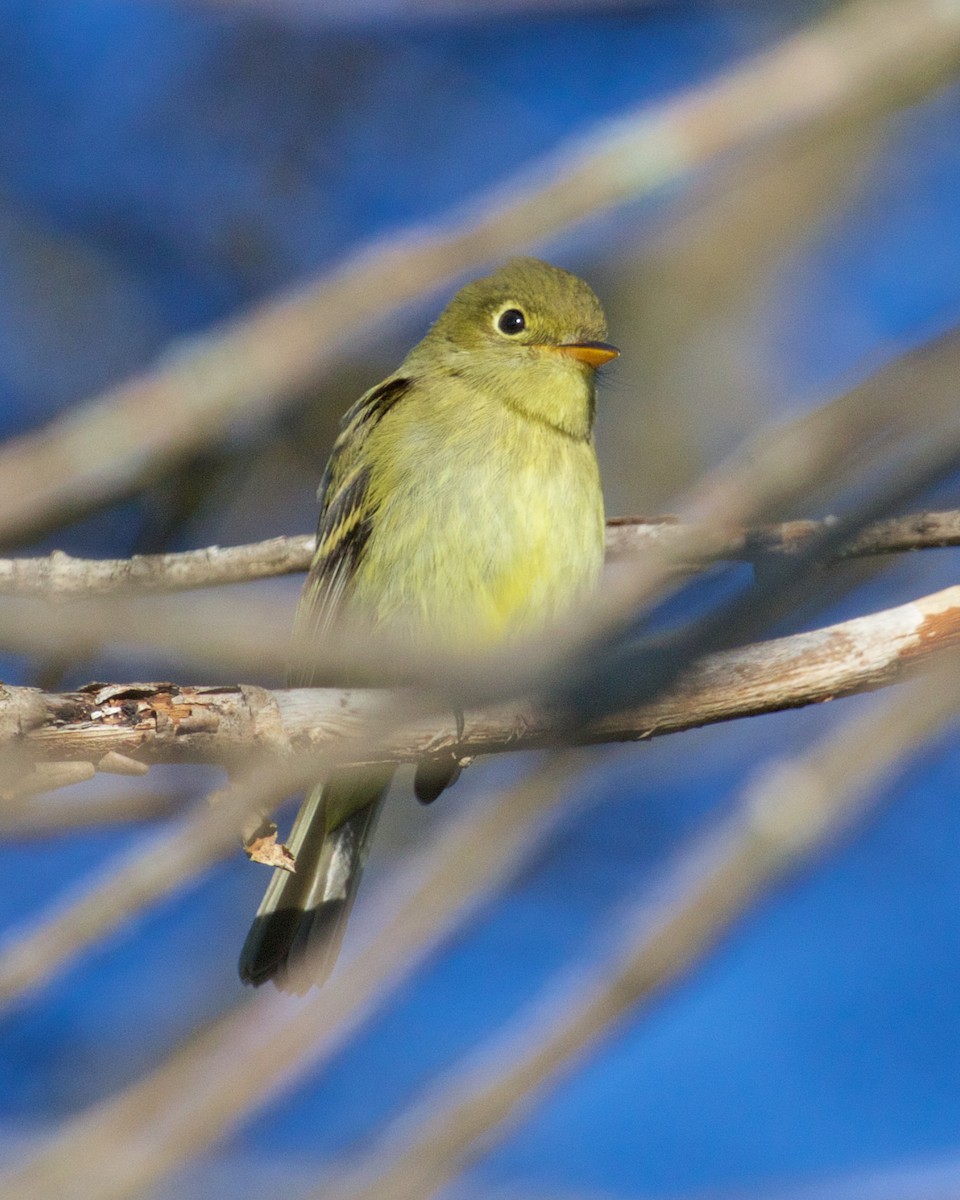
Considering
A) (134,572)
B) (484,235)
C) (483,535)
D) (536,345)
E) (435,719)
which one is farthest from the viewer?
(536,345)

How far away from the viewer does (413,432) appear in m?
5.46

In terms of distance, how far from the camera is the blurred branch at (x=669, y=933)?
3250mm

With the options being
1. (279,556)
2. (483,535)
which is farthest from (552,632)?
(279,556)

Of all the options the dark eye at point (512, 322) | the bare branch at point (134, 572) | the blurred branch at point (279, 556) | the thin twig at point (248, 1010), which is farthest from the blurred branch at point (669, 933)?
the dark eye at point (512, 322)

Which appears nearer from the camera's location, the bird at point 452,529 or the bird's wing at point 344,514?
the bird at point 452,529

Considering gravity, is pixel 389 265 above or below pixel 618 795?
below

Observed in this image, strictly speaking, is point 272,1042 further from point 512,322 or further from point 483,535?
point 512,322

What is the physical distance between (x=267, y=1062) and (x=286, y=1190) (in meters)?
0.92

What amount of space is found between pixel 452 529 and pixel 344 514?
1.93 ft

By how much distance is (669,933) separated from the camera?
370cm

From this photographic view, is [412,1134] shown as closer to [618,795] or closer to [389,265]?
[389,265]

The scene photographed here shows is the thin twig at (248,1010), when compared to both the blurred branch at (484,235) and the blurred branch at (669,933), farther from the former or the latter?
the blurred branch at (484,235)

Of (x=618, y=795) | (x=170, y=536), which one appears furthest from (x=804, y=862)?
(x=618, y=795)

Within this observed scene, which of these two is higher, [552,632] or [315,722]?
[315,722]
